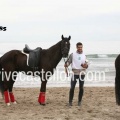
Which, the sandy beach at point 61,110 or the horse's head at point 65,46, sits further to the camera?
the horse's head at point 65,46

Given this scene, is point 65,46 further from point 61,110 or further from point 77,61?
point 61,110

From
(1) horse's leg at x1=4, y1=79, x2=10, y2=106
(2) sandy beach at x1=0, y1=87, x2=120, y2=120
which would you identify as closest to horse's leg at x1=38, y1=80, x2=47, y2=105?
(2) sandy beach at x1=0, y1=87, x2=120, y2=120

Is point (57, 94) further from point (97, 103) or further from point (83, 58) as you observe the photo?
point (83, 58)

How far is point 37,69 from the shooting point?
27.5 ft

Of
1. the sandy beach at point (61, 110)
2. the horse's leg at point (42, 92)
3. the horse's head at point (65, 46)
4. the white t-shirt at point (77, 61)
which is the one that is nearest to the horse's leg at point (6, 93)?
the sandy beach at point (61, 110)

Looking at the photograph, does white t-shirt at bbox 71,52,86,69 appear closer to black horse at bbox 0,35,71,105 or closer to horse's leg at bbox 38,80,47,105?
black horse at bbox 0,35,71,105

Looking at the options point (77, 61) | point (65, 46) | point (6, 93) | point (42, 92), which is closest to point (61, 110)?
point (42, 92)

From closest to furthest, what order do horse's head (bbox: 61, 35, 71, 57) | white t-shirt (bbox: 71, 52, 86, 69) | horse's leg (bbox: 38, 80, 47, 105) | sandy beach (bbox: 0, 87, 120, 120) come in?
sandy beach (bbox: 0, 87, 120, 120)
white t-shirt (bbox: 71, 52, 86, 69)
horse's head (bbox: 61, 35, 71, 57)
horse's leg (bbox: 38, 80, 47, 105)

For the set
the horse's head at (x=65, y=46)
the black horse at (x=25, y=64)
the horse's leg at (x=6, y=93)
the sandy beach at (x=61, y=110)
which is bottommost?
the sandy beach at (x=61, y=110)

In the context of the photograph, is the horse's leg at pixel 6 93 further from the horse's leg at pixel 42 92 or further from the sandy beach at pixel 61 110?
the horse's leg at pixel 42 92

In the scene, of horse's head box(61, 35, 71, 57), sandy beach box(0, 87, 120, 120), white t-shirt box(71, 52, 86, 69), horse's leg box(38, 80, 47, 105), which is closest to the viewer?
sandy beach box(0, 87, 120, 120)

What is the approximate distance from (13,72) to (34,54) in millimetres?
815

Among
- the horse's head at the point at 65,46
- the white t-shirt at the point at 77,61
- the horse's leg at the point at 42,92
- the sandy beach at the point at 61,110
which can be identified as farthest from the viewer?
the horse's leg at the point at 42,92

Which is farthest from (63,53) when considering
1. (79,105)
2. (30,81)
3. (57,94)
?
(30,81)
